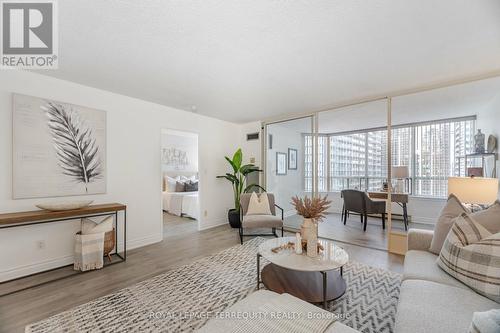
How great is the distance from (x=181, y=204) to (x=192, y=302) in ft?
12.6

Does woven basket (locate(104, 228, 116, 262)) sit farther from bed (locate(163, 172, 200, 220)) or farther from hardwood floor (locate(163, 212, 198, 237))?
bed (locate(163, 172, 200, 220))

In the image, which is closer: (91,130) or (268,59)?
(268,59)

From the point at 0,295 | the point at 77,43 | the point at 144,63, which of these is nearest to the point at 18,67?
the point at 77,43

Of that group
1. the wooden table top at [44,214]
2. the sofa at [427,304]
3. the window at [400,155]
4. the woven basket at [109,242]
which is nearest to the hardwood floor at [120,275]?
the woven basket at [109,242]

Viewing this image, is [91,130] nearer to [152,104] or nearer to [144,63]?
[152,104]

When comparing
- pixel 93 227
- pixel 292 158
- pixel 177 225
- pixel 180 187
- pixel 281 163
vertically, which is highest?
pixel 292 158

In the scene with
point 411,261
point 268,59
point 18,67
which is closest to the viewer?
point 411,261

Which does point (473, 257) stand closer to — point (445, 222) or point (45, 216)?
point (445, 222)

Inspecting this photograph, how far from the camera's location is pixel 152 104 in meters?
3.67

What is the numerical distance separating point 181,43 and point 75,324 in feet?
8.29

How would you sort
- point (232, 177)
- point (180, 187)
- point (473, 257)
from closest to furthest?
point (473, 257)
point (232, 177)
point (180, 187)

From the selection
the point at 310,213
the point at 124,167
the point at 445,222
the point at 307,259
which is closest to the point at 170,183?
the point at 124,167

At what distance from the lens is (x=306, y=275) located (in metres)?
2.14

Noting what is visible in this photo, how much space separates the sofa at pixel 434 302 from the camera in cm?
106
